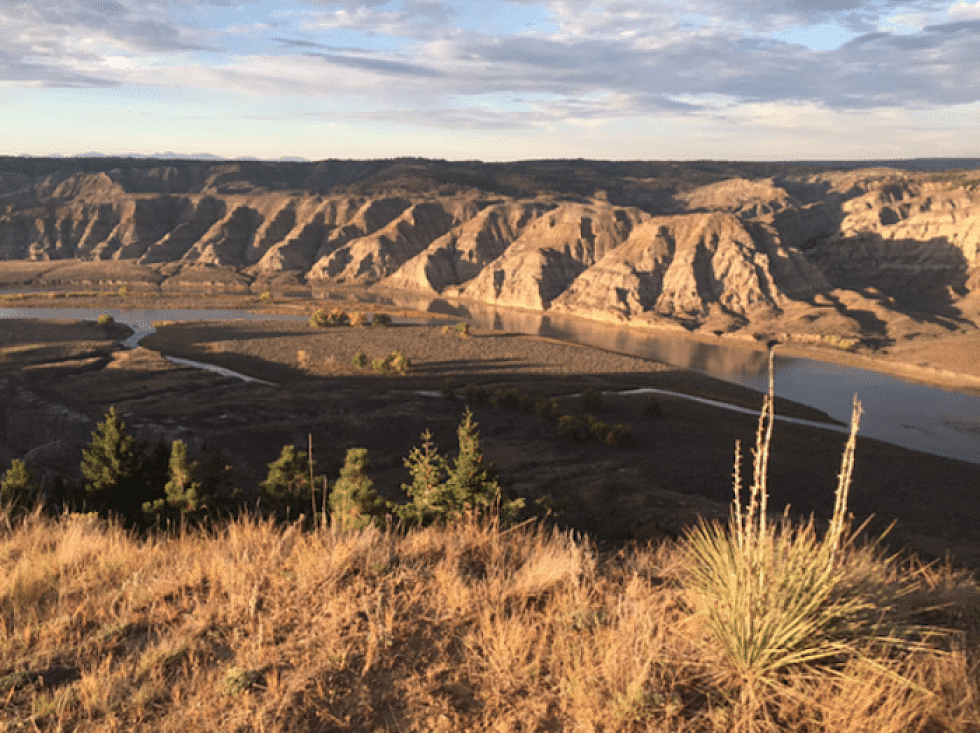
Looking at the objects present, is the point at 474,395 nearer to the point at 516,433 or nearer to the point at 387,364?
the point at 516,433

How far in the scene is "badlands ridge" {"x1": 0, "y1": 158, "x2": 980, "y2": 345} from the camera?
332 feet

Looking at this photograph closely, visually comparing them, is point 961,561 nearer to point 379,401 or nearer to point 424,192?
point 379,401

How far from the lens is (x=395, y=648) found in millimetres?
5152

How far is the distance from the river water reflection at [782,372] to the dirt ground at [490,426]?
251 inches

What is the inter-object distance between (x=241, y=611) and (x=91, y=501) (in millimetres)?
16023

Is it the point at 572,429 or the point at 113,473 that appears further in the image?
the point at 572,429

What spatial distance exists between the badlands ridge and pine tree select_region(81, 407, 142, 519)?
272ft

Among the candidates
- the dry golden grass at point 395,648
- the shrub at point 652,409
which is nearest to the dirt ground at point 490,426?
the shrub at point 652,409

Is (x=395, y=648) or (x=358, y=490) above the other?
(x=395, y=648)

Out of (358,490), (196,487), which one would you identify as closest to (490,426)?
(358,490)

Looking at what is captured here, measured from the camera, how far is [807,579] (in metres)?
4.66

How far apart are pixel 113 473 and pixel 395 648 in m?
17.4

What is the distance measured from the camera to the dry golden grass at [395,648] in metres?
4.34

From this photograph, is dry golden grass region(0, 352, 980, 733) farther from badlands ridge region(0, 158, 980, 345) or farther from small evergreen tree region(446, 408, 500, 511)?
badlands ridge region(0, 158, 980, 345)
